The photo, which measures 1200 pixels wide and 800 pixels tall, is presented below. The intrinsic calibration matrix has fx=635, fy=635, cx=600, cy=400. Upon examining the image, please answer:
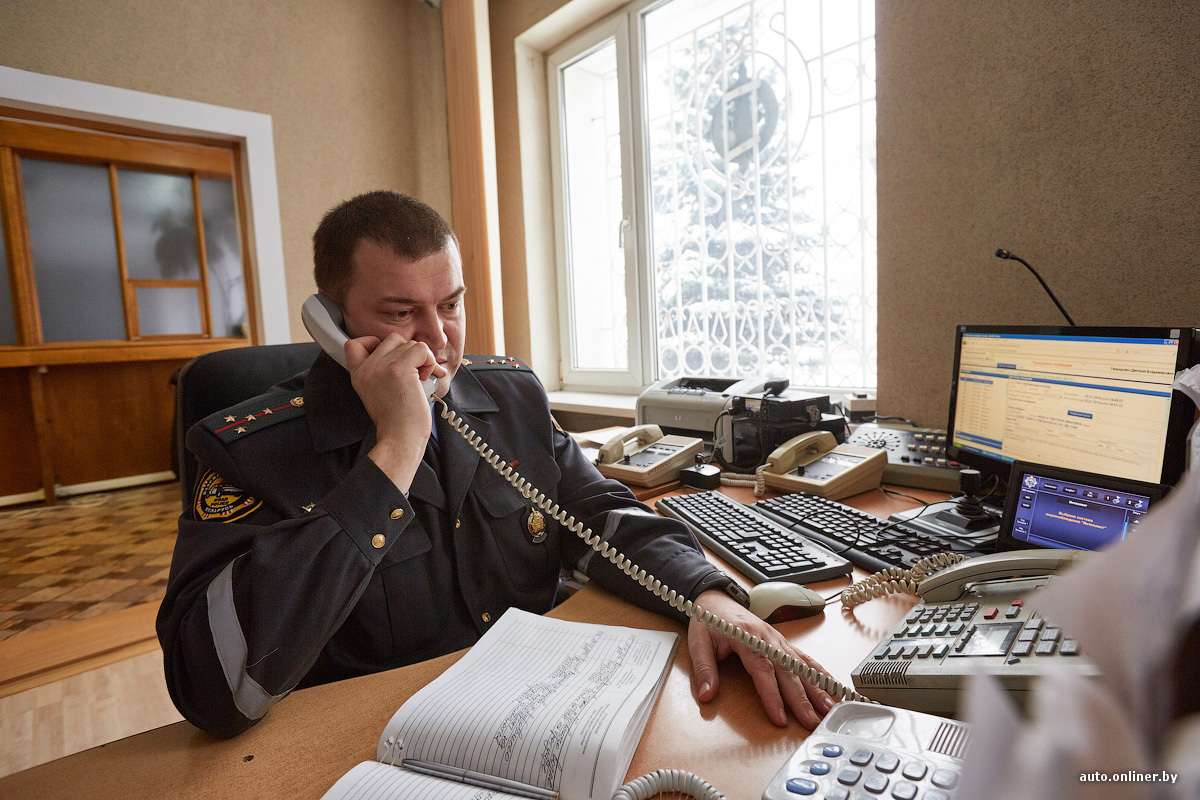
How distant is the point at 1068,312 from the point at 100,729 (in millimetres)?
2789

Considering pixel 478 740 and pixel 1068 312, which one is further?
pixel 1068 312

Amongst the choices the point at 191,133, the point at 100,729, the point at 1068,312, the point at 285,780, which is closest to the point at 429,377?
the point at 285,780

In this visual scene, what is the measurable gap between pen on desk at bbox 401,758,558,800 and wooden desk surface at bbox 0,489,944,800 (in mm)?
69

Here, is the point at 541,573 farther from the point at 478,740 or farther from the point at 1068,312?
the point at 1068,312

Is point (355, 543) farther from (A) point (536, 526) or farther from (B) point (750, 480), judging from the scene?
(B) point (750, 480)

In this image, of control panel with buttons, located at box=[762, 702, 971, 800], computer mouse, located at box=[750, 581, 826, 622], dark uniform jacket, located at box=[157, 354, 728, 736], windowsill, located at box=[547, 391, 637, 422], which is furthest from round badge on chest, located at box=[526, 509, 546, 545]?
windowsill, located at box=[547, 391, 637, 422]

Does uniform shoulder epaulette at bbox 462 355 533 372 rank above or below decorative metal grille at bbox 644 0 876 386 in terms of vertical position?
below

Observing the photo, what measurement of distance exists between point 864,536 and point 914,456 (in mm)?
504

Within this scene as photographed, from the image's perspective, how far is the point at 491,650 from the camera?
0.79 m

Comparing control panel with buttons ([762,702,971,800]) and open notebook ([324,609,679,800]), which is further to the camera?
open notebook ([324,609,679,800])

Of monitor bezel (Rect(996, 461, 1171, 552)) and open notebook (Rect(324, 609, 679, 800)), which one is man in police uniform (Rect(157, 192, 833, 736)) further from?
monitor bezel (Rect(996, 461, 1171, 552))

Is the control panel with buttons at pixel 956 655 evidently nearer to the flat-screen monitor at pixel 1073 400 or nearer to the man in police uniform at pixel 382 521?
the man in police uniform at pixel 382 521

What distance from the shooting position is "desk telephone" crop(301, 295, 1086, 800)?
0.52 m

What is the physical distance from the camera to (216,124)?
9.21 ft
